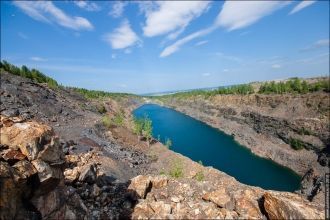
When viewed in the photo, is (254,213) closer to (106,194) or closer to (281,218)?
(281,218)

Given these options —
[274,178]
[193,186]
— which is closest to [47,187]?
[193,186]

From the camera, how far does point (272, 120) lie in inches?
3681

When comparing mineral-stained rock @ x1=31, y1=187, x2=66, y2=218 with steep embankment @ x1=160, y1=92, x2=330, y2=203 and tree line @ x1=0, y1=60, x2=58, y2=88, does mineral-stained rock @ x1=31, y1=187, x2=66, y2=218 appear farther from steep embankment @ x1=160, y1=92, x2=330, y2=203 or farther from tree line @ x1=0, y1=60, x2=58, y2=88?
tree line @ x1=0, y1=60, x2=58, y2=88

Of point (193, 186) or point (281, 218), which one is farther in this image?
point (193, 186)

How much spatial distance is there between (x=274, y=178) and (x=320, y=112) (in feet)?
86.4

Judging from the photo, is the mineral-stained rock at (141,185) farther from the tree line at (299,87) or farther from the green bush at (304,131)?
the tree line at (299,87)

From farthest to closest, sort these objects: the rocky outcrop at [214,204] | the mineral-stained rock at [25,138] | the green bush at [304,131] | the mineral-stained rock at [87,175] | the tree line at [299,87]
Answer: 1. the tree line at [299,87]
2. the green bush at [304,131]
3. the mineral-stained rock at [87,175]
4. the rocky outcrop at [214,204]
5. the mineral-stained rock at [25,138]

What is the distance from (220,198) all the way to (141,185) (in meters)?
6.09

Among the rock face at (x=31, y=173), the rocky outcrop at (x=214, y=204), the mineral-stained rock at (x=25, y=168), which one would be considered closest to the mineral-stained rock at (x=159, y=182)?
the rocky outcrop at (x=214, y=204)

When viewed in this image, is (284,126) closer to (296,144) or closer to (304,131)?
(304,131)

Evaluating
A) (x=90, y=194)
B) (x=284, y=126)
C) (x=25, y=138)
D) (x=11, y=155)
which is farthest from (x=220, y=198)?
(x=284, y=126)

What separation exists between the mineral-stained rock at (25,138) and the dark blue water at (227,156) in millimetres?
57358

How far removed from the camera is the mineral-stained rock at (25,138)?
51.5 feet

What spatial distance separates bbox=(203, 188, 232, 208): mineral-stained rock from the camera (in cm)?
1967
